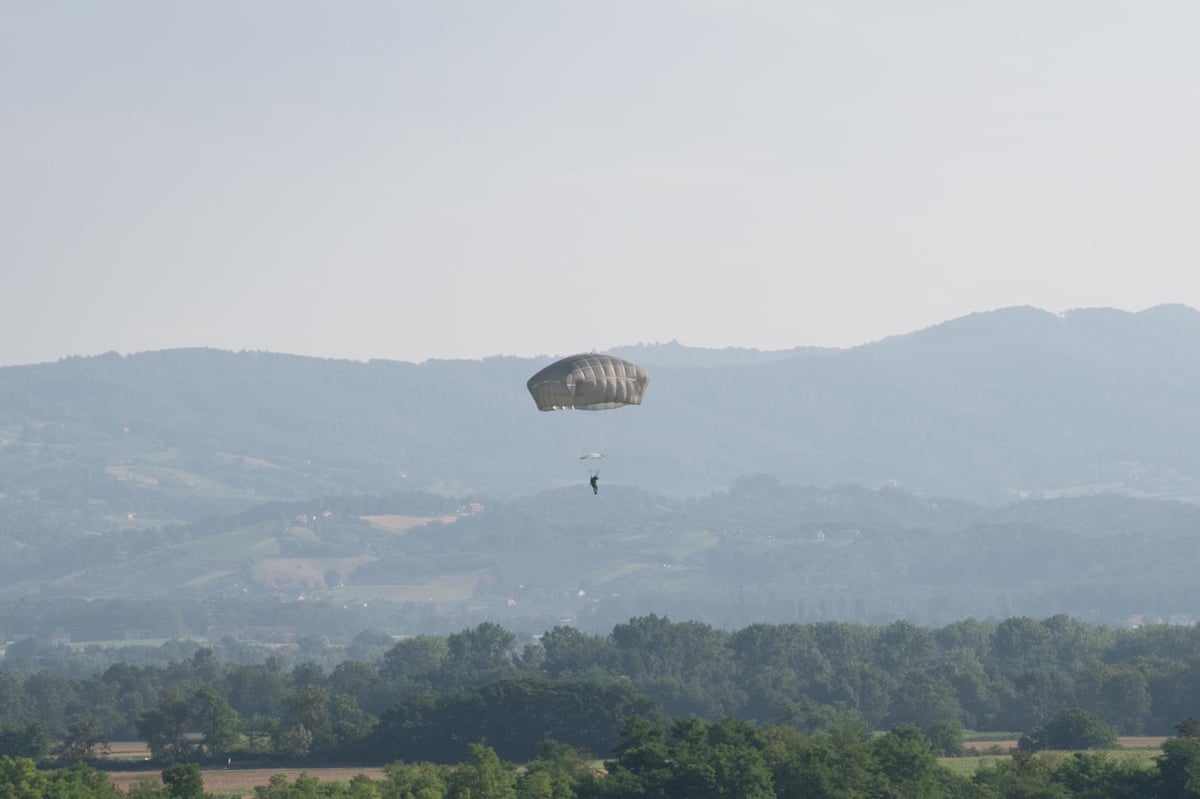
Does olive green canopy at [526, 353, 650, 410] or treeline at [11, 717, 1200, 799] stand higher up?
olive green canopy at [526, 353, 650, 410]

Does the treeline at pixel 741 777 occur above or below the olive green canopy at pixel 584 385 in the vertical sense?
below

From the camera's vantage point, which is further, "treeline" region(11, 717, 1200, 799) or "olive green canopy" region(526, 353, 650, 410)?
"olive green canopy" region(526, 353, 650, 410)

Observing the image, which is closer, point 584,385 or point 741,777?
point 741,777

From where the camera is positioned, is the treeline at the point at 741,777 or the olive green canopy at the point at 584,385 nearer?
the treeline at the point at 741,777

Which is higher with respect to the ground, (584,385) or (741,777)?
(584,385)

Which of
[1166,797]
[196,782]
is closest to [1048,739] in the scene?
[1166,797]

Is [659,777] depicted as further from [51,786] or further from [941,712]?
[941,712]
